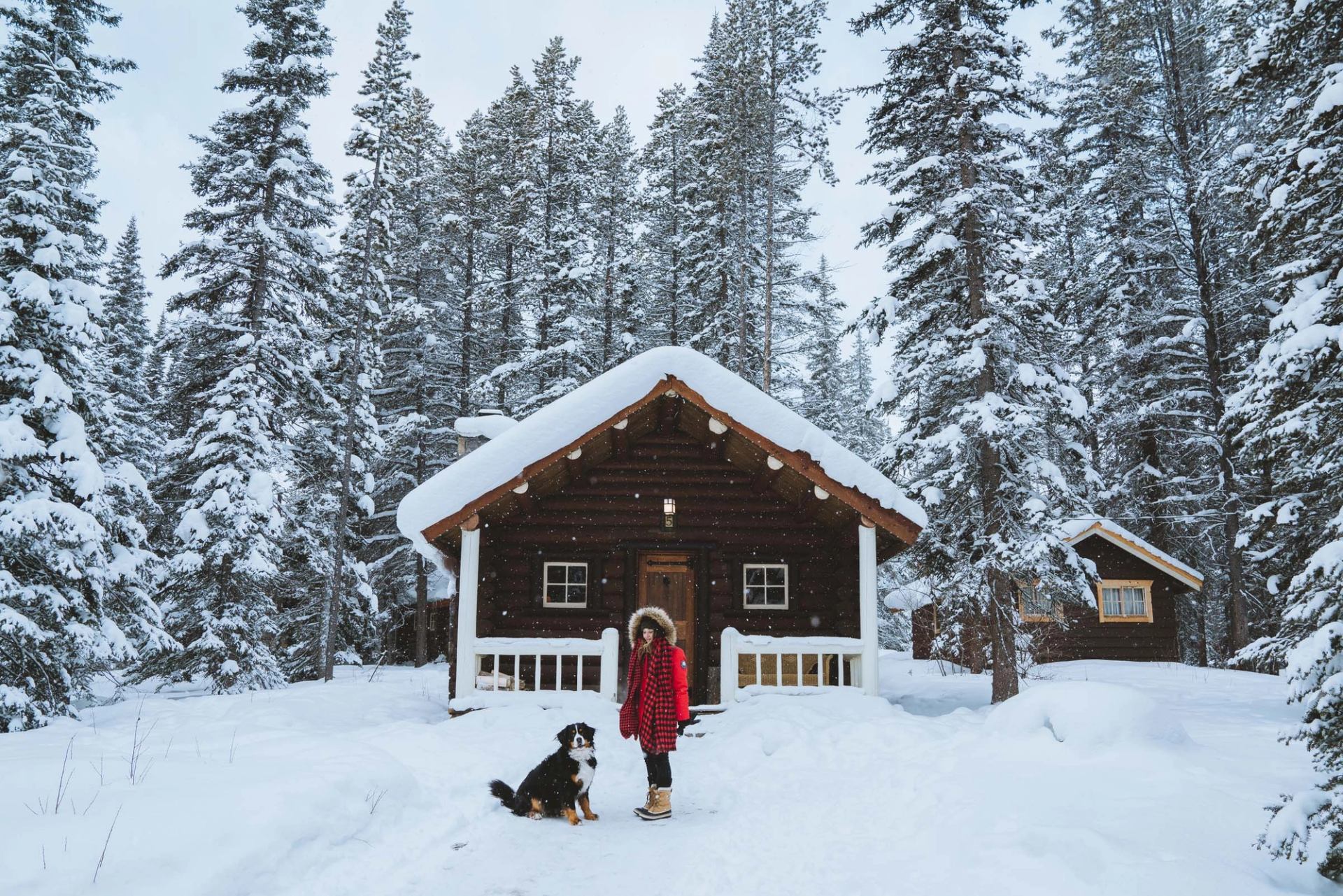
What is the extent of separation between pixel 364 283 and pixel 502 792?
62.8ft

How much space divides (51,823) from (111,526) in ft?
31.5

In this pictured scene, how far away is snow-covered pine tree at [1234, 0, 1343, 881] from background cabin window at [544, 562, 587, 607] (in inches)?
373

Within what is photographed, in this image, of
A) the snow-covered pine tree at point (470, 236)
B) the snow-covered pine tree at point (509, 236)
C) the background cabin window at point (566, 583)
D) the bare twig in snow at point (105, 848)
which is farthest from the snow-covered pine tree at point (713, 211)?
the bare twig in snow at point (105, 848)

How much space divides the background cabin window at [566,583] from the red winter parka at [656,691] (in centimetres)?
611

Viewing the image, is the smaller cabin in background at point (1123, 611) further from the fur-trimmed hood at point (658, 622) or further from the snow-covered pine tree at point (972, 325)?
the fur-trimmed hood at point (658, 622)

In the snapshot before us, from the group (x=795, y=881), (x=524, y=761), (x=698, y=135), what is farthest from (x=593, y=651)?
(x=698, y=135)

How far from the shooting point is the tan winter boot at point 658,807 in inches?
250

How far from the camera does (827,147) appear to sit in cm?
2333

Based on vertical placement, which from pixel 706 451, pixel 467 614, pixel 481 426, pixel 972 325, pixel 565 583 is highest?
pixel 972 325

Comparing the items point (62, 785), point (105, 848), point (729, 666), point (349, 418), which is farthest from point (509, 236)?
point (105, 848)

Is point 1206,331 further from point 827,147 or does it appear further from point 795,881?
point 795,881

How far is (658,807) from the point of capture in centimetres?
638

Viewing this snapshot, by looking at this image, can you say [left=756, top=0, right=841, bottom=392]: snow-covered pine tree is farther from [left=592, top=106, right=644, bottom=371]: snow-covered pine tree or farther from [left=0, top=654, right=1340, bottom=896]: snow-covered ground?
[left=0, top=654, right=1340, bottom=896]: snow-covered ground

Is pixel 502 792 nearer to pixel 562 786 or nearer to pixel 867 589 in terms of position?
pixel 562 786
